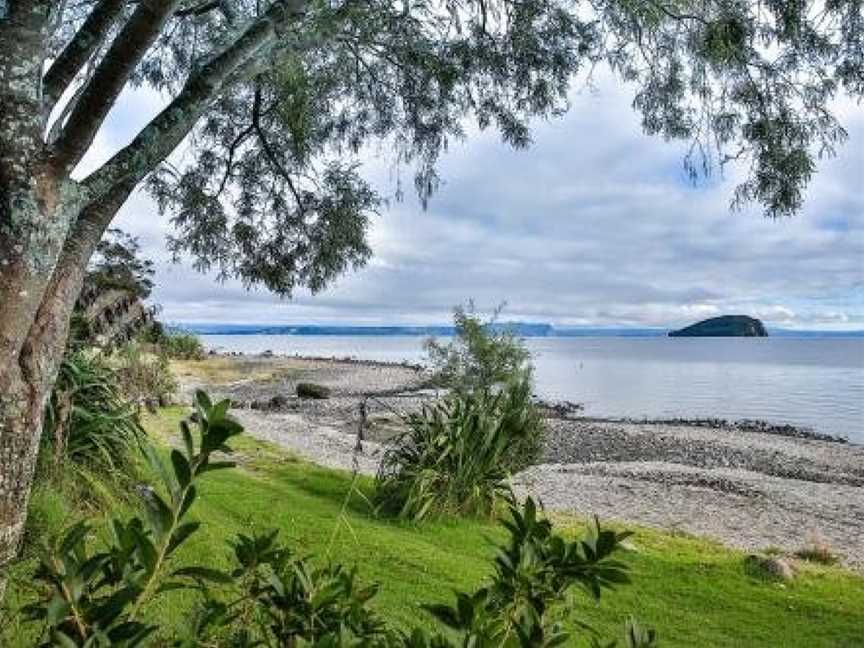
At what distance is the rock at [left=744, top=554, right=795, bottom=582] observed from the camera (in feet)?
28.1

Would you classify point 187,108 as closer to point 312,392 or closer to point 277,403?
point 277,403

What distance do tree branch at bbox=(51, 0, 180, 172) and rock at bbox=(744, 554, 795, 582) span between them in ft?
23.7

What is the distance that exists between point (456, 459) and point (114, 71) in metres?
6.96

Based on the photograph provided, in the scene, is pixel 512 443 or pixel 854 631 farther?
pixel 512 443

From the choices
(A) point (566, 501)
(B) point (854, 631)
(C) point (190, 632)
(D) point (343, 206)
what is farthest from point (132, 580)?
(A) point (566, 501)

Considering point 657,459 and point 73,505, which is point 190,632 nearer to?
point 73,505

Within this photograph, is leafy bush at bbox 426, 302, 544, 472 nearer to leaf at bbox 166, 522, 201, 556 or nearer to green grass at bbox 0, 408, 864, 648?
green grass at bbox 0, 408, 864, 648

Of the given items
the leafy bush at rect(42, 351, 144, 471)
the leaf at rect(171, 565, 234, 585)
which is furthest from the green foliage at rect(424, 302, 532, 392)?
the leaf at rect(171, 565, 234, 585)

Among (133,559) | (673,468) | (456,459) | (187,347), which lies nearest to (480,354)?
(673,468)

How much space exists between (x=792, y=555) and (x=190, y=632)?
35.7 feet

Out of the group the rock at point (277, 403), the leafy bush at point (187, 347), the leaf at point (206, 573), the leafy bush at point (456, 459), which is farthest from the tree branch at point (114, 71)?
the leafy bush at point (187, 347)

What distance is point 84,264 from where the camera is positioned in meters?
4.13

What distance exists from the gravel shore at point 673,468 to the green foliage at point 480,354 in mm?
1544

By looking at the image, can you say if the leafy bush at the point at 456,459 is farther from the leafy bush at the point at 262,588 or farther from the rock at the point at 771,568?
the leafy bush at the point at 262,588
